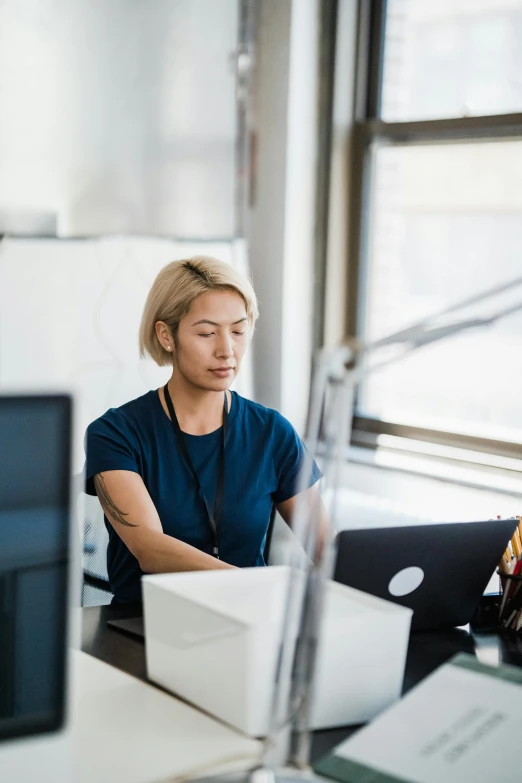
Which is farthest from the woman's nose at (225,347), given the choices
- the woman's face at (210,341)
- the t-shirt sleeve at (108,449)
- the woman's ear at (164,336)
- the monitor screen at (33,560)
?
the monitor screen at (33,560)

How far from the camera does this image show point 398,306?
301 centimetres

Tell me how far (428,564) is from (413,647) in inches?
5.2

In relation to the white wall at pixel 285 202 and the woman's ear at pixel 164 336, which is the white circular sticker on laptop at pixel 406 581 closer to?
the woman's ear at pixel 164 336

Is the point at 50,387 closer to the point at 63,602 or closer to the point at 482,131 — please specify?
the point at 63,602

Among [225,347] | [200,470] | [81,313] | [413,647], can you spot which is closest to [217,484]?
[200,470]

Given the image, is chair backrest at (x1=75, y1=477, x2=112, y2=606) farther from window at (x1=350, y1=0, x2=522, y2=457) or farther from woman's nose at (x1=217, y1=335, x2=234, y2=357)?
window at (x1=350, y1=0, x2=522, y2=457)

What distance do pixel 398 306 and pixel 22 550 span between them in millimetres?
2414

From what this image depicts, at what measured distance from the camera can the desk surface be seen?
123cm

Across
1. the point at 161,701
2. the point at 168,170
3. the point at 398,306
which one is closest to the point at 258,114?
the point at 168,170

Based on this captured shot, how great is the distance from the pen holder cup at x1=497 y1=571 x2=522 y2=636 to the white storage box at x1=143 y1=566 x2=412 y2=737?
16.3 inches

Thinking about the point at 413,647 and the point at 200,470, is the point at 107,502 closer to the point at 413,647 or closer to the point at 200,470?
the point at 200,470

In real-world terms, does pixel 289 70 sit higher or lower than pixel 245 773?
higher

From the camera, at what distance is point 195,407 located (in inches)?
76.2

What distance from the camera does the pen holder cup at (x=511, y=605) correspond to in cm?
144
